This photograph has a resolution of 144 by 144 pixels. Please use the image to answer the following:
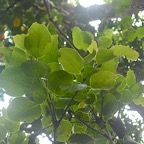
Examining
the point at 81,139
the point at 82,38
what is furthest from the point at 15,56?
the point at 81,139

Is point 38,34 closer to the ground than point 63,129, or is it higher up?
higher up

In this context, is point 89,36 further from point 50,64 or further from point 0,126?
point 0,126

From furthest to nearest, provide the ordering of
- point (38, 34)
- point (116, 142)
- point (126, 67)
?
point (126, 67), point (116, 142), point (38, 34)

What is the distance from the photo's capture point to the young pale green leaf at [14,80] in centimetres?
57

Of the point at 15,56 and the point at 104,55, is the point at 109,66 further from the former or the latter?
the point at 15,56

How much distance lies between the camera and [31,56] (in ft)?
1.90

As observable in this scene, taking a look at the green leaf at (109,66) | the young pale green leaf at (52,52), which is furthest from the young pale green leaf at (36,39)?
the green leaf at (109,66)

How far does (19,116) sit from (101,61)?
7.7 inches

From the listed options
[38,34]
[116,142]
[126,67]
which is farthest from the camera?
[126,67]

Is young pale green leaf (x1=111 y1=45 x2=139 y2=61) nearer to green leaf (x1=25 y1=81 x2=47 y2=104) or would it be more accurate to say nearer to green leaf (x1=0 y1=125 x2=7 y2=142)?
green leaf (x1=25 y1=81 x2=47 y2=104)

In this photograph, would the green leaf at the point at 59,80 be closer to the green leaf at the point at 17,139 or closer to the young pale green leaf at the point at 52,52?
the young pale green leaf at the point at 52,52

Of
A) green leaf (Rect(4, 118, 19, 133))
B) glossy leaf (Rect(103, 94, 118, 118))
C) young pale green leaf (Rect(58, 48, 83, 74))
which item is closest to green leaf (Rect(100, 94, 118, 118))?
glossy leaf (Rect(103, 94, 118, 118))

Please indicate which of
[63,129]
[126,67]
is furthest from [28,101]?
[126,67]

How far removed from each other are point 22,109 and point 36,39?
0.15 m
